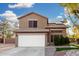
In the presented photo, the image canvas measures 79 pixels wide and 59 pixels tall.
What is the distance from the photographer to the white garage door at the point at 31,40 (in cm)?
948

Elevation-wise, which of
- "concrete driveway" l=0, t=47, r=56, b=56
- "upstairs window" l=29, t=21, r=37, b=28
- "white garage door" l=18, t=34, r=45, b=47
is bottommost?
"concrete driveway" l=0, t=47, r=56, b=56

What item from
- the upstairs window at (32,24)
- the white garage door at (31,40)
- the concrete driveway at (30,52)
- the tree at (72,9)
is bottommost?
the concrete driveway at (30,52)

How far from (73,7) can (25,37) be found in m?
1.73

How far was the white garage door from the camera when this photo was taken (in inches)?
373

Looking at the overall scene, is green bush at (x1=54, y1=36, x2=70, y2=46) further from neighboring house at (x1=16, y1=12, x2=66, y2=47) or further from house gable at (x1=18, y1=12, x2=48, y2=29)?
house gable at (x1=18, y1=12, x2=48, y2=29)

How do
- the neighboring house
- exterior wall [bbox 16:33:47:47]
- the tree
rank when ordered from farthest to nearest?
exterior wall [bbox 16:33:47:47] → the neighboring house → the tree

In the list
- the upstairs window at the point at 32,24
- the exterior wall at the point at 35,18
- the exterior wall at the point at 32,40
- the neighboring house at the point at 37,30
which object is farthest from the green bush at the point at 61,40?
the upstairs window at the point at 32,24

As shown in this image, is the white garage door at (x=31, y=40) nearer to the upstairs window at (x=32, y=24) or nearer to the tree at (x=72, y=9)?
the upstairs window at (x=32, y=24)

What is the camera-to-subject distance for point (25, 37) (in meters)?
9.59

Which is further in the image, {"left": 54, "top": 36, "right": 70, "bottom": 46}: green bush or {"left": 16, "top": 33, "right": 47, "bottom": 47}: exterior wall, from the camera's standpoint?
{"left": 16, "top": 33, "right": 47, "bottom": 47}: exterior wall

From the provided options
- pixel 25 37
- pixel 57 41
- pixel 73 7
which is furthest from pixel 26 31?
pixel 73 7

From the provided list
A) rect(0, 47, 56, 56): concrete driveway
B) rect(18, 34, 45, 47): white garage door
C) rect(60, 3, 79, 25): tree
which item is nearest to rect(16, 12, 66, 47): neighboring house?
rect(18, 34, 45, 47): white garage door

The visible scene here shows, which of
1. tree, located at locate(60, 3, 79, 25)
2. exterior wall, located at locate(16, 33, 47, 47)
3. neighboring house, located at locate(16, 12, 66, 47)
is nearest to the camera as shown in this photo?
tree, located at locate(60, 3, 79, 25)

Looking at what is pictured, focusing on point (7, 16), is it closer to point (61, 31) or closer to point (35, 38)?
point (35, 38)
